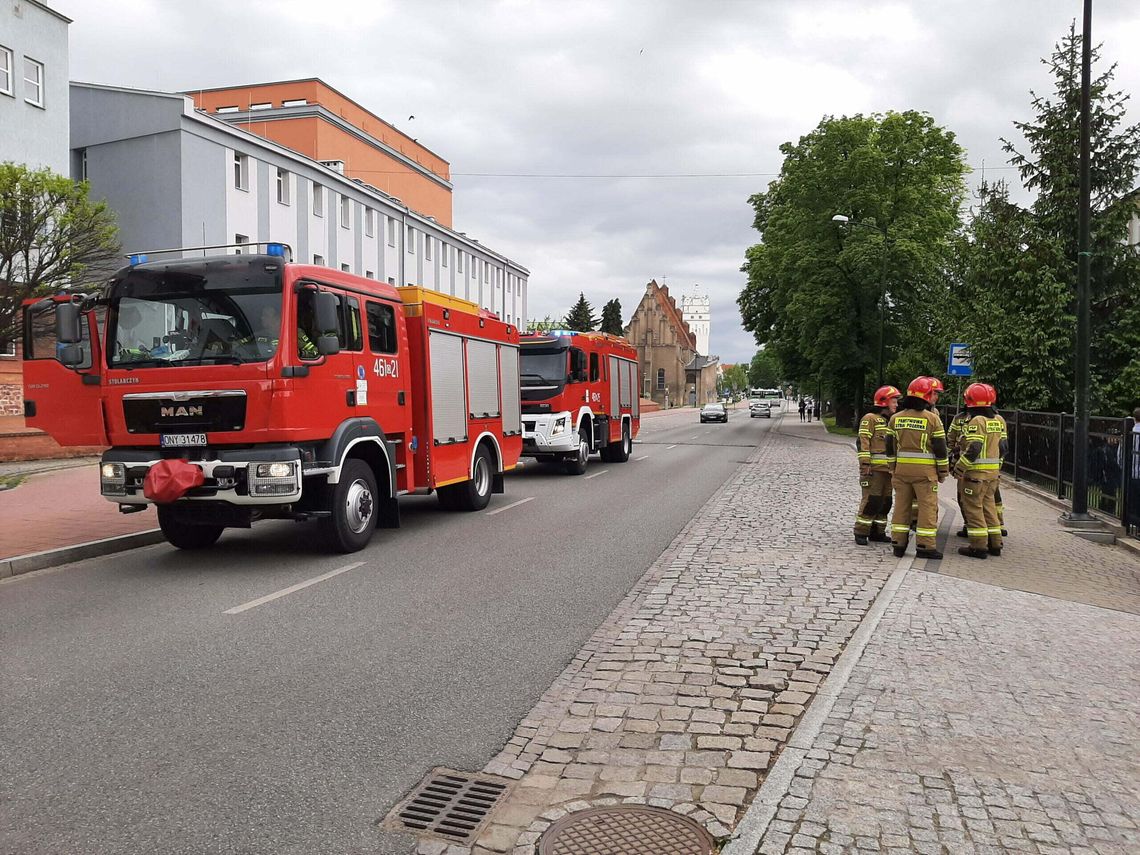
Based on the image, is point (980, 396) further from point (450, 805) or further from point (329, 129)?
point (329, 129)

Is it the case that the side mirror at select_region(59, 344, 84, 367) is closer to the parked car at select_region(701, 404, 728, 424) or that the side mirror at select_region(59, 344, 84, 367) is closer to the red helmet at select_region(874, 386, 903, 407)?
the red helmet at select_region(874, 386, 903, 407)

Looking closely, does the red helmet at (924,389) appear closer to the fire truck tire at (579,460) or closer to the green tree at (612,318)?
the fire truck tire at (579,460)

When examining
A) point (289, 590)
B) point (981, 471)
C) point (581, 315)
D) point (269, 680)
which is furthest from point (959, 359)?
point (581, 315)

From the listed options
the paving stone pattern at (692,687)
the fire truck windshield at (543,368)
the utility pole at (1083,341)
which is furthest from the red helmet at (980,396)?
the fire truck windshield at (543,368)

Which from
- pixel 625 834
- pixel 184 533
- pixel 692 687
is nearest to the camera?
pixel 625 834

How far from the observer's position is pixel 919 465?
347 inches

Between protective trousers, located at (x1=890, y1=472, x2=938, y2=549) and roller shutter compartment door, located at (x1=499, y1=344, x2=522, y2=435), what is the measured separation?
639cm

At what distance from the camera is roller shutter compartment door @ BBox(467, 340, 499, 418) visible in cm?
1246

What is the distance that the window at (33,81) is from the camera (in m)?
25.4

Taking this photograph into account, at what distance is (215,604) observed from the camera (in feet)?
23.0

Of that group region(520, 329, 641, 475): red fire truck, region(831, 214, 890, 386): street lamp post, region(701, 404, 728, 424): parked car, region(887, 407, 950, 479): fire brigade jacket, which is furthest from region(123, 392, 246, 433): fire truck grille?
region(701, 404, 728, 424): parked car

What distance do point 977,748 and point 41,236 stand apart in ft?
65.8

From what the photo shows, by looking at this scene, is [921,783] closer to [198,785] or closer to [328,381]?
[198,785]

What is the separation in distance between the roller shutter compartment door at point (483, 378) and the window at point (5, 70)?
1957 centimetres
